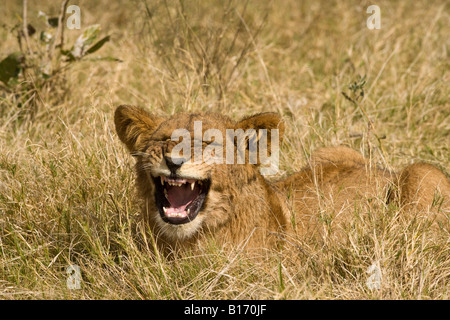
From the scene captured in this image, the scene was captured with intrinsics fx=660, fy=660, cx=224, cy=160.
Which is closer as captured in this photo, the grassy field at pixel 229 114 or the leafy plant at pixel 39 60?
the grassy field at pixel 229 114

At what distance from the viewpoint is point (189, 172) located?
379cm

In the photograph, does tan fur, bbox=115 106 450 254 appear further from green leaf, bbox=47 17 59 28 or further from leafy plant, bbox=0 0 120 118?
green leaf, bbox=47 17 59 28

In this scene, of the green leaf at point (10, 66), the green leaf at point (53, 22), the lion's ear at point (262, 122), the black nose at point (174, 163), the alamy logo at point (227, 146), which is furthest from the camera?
the green leaf at point (53, 22)

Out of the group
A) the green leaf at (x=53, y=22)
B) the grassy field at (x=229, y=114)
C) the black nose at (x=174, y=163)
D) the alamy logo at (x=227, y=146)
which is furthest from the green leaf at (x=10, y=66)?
the black nose at (x=174, y=163)

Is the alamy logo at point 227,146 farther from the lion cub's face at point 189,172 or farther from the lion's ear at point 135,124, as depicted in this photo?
the lion's ear at point 135,124

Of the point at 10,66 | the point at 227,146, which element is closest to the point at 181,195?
the point at 227,146

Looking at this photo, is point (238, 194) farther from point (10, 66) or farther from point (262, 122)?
point (10, 66)

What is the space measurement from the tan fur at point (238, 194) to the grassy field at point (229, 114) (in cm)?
14

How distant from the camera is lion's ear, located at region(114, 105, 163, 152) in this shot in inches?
168

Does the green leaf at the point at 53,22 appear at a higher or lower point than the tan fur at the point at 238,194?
higher

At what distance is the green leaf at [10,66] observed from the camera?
20.2 ft

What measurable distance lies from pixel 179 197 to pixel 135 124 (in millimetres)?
613

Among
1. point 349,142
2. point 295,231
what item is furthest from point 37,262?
point 349,142

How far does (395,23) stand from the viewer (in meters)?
8.94
